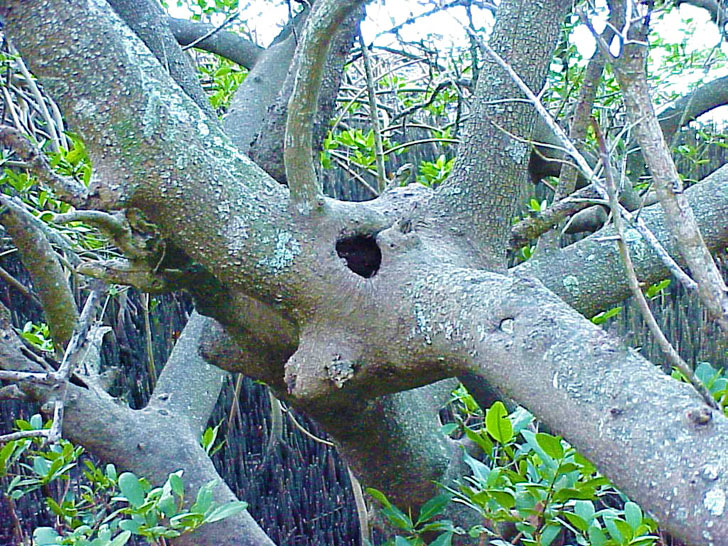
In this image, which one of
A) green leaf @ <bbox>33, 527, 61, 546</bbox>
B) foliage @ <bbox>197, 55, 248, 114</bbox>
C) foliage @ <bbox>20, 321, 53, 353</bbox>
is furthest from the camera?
foliage @ <bbox>197, 55, 248, 114</bbox>

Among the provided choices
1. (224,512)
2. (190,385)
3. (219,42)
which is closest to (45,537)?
(224,512)

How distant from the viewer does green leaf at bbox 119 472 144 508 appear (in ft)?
3.42

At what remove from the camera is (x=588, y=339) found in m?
0.69

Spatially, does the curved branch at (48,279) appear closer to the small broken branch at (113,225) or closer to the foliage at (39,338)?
the foliage at (39,338)

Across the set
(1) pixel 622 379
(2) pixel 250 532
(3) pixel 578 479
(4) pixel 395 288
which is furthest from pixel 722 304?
(2) pixel 250 532

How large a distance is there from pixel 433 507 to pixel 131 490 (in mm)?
464

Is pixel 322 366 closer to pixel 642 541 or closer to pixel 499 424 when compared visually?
pixel 499 424

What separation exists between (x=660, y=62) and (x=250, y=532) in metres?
1.93

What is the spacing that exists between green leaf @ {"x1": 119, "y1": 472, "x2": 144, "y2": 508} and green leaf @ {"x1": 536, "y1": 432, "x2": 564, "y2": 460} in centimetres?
52

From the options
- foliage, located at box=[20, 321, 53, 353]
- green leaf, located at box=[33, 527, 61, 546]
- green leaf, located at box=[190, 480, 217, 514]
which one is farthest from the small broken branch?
foliage, located at box=[20, 321, 53, 353]

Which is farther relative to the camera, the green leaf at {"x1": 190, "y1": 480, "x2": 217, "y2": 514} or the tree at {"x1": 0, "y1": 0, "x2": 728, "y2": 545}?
the green leaf at {"x1": 190, "y1": 480, "x2": 217, "y2": 514}

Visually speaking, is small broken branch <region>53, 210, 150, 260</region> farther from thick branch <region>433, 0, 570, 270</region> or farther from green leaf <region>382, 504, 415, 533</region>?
green leaf <region>382, 504, 415, 533</region>

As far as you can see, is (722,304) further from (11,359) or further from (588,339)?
(11,359)

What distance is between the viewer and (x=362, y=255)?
1017 millimetres
